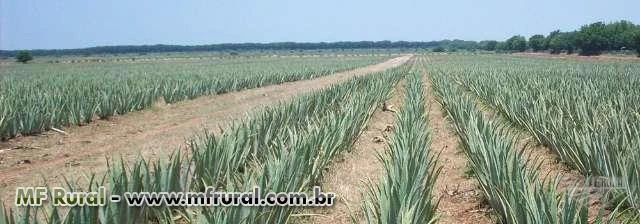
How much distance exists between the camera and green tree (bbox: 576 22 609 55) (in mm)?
68938

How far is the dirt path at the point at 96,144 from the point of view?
5.34m

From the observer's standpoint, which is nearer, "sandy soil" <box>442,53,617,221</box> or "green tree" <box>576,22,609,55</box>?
"sandy soil" <box>442,53,617,221</box>

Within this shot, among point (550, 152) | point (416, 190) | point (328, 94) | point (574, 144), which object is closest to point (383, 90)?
point (328, 94)

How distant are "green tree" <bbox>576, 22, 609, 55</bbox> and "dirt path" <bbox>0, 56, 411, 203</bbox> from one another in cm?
6920

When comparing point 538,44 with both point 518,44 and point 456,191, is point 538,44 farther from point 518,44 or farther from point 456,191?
point 456,191

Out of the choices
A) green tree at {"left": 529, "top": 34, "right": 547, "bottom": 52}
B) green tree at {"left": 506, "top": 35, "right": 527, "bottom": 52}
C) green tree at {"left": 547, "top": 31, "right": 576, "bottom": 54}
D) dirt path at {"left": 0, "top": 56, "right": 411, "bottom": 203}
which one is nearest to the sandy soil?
dirt path at {"left": 0, "top": 56, "right": 411, "bottom": 203}

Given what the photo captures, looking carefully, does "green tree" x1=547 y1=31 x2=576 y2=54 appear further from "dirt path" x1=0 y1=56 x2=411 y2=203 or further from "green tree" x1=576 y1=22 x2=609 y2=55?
"dirt path" x1=0 y1=56 x2=411 y2=203

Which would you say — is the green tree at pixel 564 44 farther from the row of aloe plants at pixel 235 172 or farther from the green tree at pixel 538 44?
the row of aloe plants at pixel 235 172

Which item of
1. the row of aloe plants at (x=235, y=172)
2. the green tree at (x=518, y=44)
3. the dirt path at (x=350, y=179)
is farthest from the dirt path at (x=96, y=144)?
the green tree at (x=518, y=44)

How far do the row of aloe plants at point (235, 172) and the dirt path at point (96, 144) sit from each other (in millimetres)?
314

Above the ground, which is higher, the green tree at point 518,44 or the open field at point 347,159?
the open field at point 347,159

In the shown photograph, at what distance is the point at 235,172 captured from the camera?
12.6 ft

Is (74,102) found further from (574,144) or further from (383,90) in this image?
(574,144)

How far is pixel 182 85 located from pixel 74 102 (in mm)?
5058
